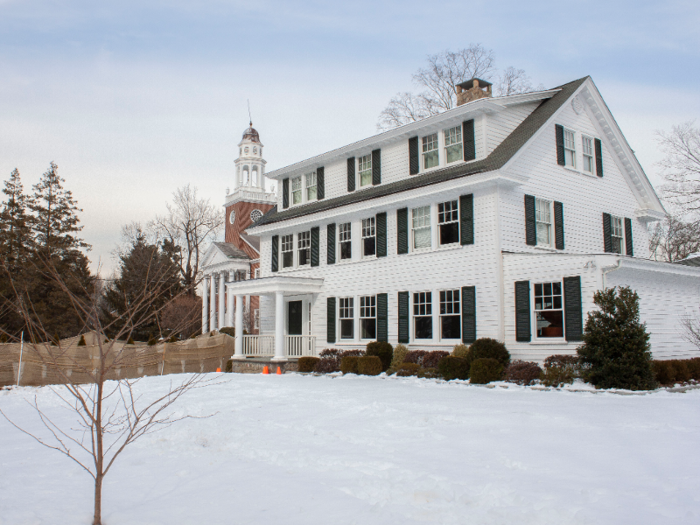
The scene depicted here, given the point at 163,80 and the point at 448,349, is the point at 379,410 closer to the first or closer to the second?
the point at 448,349

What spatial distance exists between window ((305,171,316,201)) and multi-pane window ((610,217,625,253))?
1180 centimetres

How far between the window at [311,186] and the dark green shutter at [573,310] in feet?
40.7

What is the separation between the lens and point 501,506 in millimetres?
5727

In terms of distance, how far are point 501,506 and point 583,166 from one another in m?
17.6

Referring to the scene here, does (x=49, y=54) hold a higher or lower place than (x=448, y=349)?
higher

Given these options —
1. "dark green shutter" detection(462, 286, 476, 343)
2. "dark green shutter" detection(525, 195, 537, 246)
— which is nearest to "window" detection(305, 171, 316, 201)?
"dark green shutter" detection(462, 286, 476, 343)

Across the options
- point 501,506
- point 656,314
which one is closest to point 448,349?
point 656,314

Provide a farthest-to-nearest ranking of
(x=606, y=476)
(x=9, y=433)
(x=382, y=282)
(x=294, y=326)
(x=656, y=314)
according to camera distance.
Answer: (x=294, y=326) < (x=382, y=282) < (x=656, y=314) < (x=9, y=433) < (x=606, y=476)

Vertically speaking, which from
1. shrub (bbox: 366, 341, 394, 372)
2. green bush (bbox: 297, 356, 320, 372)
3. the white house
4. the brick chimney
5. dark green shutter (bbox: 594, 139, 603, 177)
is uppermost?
the brick chimney

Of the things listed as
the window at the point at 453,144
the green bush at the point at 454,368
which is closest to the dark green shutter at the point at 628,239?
the window at the point at 453,144

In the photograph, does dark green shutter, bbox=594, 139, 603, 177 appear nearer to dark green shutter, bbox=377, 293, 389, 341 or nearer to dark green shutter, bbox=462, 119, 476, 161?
dark green shutter, bbox=462, 119, 476, 161

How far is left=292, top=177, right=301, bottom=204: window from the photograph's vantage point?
25.9m

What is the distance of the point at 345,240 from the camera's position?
22.5m

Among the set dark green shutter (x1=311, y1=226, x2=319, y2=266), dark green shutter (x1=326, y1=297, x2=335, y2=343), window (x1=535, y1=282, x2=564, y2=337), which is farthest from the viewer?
dark green shutter (x1=311, y1=226, x2=319, y2=266)
